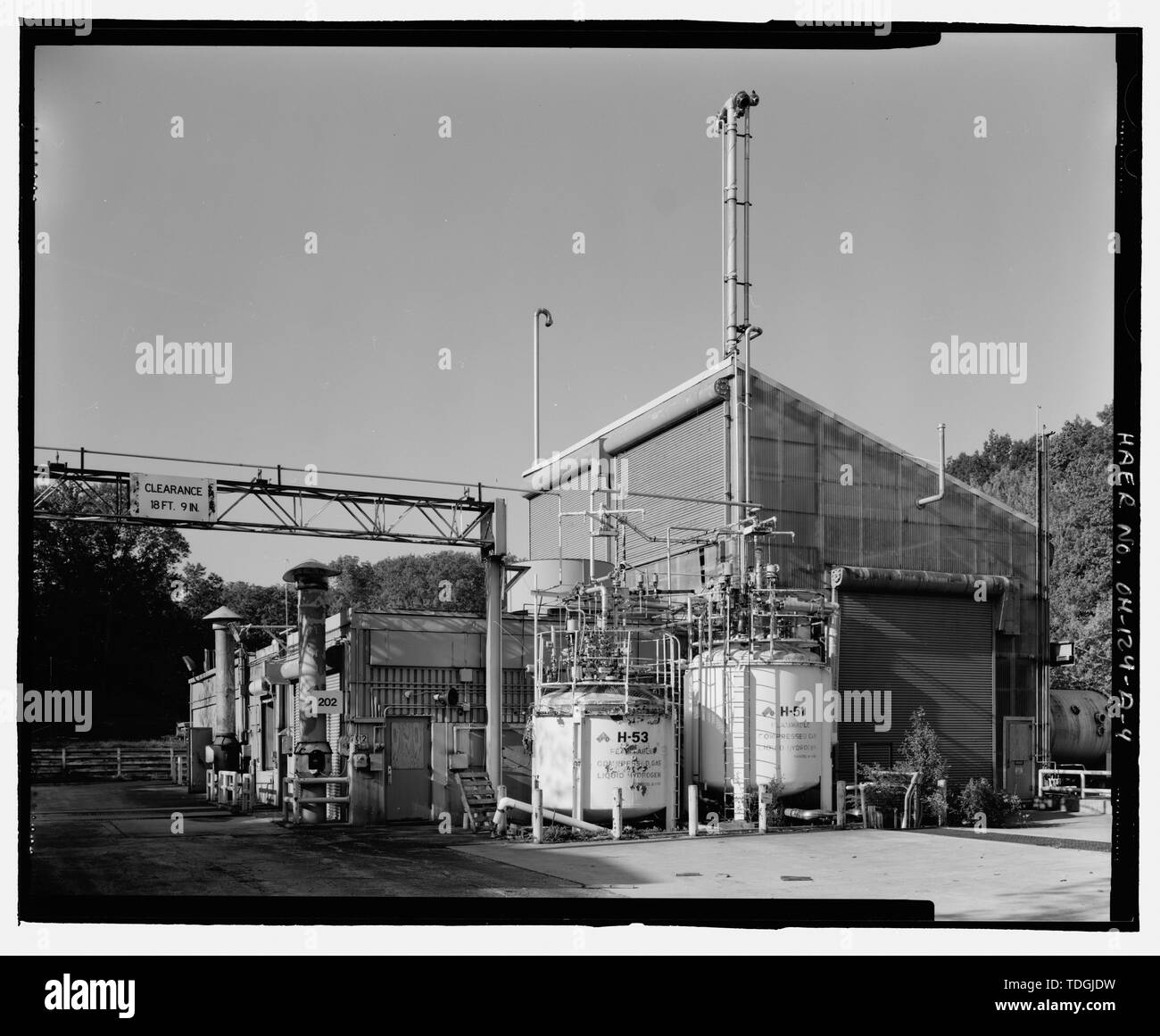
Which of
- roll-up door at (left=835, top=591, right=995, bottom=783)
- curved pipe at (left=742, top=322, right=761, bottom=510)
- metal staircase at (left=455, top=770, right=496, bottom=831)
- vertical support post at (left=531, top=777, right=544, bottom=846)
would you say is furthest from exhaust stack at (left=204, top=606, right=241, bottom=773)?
roll-up door at (left=835, top=591, right=995, bottom=783)

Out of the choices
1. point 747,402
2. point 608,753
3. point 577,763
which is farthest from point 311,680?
point 747,402

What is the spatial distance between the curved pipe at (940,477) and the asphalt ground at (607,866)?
8.56m

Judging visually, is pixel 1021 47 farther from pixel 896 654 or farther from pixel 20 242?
pixel 896 654

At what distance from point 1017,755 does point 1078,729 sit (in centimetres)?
287

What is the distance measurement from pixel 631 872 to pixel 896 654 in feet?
47.8

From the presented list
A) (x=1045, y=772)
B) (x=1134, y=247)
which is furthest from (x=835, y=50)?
(x=1045, y=772)

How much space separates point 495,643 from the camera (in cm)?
3036

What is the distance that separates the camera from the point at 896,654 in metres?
31.9

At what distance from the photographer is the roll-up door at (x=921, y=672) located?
31125 mm

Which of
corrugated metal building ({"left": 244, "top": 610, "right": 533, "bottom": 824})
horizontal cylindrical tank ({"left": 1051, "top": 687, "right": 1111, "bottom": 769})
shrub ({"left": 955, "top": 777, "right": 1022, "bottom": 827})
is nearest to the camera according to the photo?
shrub ({"left": 955, "top": 777, "right": 1022, "bottom": 827})

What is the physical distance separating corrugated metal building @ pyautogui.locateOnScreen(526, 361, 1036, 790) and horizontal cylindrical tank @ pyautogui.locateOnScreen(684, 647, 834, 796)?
2.93 meters

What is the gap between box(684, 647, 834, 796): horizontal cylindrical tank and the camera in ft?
89.4

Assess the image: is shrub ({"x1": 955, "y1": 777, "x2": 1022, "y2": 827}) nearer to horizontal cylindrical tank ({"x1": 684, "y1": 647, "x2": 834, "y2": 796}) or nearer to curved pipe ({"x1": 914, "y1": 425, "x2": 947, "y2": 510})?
horizontal cylindrical tank ({"x1": 684, "y1": 647, "x2": 834, "y2": 796})

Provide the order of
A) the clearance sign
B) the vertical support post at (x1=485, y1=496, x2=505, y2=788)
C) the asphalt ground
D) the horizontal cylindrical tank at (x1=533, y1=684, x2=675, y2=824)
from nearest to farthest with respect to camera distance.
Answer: the asphalt ground, the horizontal cylindrical tank at (x1=533, y1=684, x2=675, y2=824), the clearance sign, the vertical support post at (x1=485, y1=496, x2=505, y2=788)
